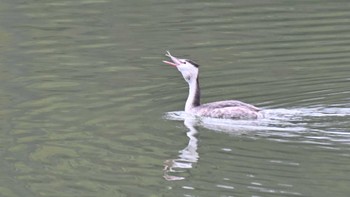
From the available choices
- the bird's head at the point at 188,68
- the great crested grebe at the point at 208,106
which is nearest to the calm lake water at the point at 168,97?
the great crested grebe at the point at 208,106

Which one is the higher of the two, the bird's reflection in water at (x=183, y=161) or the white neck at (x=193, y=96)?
the white neck at (x=193, y=96)

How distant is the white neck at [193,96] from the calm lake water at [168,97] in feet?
0.56

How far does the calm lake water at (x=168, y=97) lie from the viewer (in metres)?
12.0

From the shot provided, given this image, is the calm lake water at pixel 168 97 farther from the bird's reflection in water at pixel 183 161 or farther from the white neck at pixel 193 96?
the white neck at pixel 193 96

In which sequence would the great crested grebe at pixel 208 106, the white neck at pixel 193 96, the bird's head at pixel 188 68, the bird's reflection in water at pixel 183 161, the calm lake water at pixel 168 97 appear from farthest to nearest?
the bird's head at pixel 188 68
the white neck at pixel 193 96
the great crested grebe at pixel 208 106
the bird's reflection in water at pixel 183 161
the calm lake water at pixel 168 97

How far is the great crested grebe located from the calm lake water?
0.13 m

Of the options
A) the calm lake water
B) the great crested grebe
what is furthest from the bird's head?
the calm lake water

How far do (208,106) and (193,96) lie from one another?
469 mm

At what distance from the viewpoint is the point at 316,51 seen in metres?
18.2

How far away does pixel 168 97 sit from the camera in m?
15.7

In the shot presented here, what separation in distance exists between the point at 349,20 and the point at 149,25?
331cm

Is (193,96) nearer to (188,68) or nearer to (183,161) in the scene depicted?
(188,68)

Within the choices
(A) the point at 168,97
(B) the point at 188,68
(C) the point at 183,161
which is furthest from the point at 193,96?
(C) the point at 183,161

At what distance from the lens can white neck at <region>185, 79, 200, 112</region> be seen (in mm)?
14891
